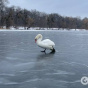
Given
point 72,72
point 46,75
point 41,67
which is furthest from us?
point 41,67

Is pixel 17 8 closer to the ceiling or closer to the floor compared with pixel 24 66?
closer to the ceiling

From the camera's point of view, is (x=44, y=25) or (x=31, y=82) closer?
(x=31, y=82)

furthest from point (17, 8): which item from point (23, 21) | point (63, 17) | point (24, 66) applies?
point (24, 66)

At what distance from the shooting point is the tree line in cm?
8612

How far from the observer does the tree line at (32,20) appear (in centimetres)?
8612

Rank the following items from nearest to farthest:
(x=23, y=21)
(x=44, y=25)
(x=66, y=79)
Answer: (x=66, y=79) → (x=23, y=21) → (x=44, y=25)

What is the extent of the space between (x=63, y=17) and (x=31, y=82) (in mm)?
150866

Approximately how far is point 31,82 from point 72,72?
1.72 m

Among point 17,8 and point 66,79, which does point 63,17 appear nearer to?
point 17,8

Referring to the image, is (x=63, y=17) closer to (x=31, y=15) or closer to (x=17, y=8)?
(x=31, y=15)

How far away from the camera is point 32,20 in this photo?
354 ft

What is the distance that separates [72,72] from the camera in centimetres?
662

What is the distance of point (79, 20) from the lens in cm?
17000

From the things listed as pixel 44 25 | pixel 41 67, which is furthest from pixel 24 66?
pixel 44 25
